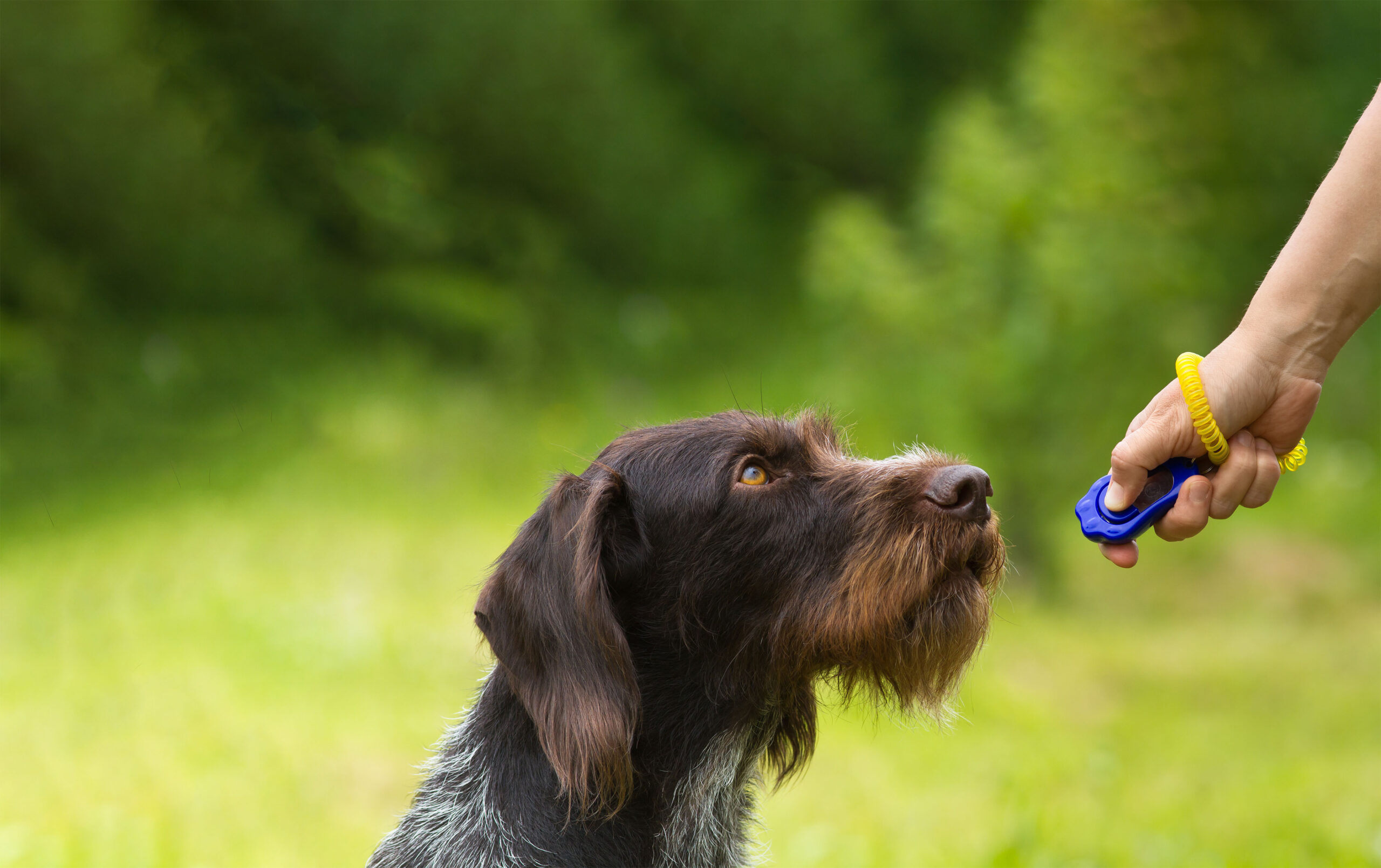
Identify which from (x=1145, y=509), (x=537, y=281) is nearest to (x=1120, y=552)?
(x=1145, y=509)

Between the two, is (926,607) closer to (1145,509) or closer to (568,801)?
(1145,509)

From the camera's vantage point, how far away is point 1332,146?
14.0 metres

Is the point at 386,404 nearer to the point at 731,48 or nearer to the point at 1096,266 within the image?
the point at 731,48

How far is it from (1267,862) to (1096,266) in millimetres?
6361

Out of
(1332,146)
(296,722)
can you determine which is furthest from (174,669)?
(1332,146)

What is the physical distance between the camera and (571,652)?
8.43ft

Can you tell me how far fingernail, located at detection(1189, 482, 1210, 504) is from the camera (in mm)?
2646

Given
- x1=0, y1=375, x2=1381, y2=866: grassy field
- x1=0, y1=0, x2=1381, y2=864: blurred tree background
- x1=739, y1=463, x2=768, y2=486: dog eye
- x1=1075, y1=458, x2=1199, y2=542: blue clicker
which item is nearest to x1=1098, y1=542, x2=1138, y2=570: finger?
x1=1075, y1=458, x2=1199, y2=542: blue clicker

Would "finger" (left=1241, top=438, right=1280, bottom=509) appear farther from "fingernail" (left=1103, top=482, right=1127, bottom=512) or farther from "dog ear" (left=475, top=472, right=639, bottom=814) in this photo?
"dog ear" (left=475, top=472, right=639, bottom=814)

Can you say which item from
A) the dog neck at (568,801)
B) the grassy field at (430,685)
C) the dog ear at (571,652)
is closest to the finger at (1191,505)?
the grassy field at (430,685)

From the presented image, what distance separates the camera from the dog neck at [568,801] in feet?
8.83

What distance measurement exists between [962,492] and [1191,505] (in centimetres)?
49

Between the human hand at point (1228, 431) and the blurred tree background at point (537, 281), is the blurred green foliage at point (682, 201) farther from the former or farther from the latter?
the human hand at point (1228, 431)

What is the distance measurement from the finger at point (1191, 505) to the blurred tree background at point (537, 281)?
3.25 meters
